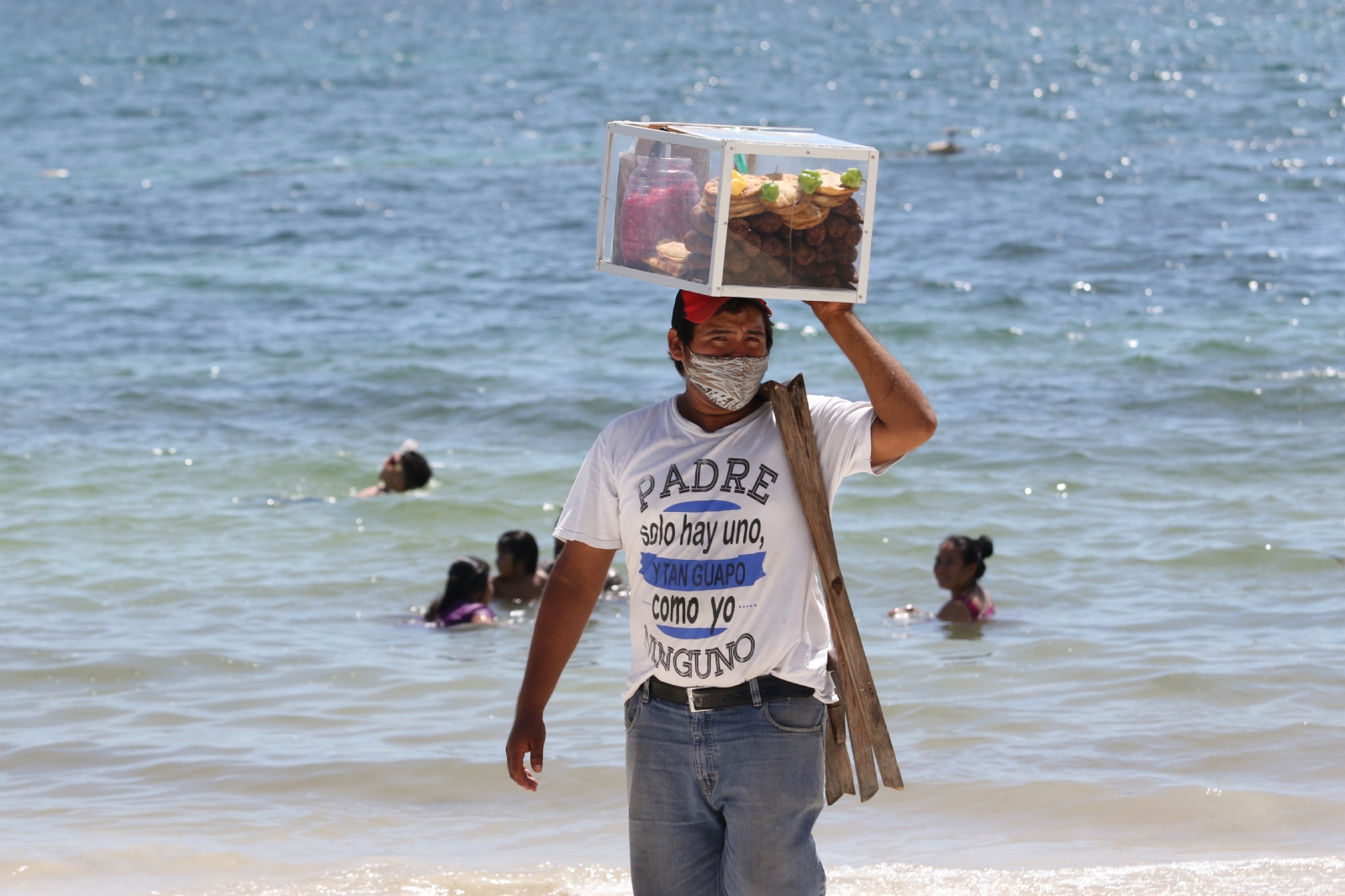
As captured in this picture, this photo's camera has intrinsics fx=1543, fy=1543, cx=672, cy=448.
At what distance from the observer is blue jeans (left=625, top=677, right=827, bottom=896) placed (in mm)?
3162

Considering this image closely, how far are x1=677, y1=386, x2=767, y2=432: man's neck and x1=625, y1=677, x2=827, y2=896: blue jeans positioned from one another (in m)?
0.60

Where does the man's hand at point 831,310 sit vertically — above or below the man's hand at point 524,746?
above

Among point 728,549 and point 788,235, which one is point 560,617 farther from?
point 788,235

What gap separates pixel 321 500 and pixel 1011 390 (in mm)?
6235

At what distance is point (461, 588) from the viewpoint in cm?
851

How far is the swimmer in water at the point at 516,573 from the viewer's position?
29.6 ft

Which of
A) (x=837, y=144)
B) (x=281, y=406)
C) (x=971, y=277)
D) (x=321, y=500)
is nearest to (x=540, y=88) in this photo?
(x=971, y=277)

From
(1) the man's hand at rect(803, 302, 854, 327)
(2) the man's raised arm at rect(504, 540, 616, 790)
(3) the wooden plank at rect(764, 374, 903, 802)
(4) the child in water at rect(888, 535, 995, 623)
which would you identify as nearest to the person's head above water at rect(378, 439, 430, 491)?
(4) the child in water at rect(888, 535, 995, 623)

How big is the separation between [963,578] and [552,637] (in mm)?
5082

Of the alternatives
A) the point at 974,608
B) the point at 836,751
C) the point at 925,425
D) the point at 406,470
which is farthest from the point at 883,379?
the point at 406,470

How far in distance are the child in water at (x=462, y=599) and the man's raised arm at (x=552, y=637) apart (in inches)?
196

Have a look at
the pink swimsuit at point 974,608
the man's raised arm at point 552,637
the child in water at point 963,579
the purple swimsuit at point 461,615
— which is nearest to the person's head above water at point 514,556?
the purple swimsuit at point 461,615

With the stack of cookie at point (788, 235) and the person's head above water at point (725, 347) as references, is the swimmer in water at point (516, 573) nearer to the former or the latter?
the person's head above water at point (725, 347)

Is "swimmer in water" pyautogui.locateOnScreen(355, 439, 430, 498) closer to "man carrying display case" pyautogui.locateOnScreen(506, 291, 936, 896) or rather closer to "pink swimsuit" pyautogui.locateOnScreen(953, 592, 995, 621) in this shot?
"pink swimsuit" pyautogui.locateOnScreen(953, 592, 995, 621)
